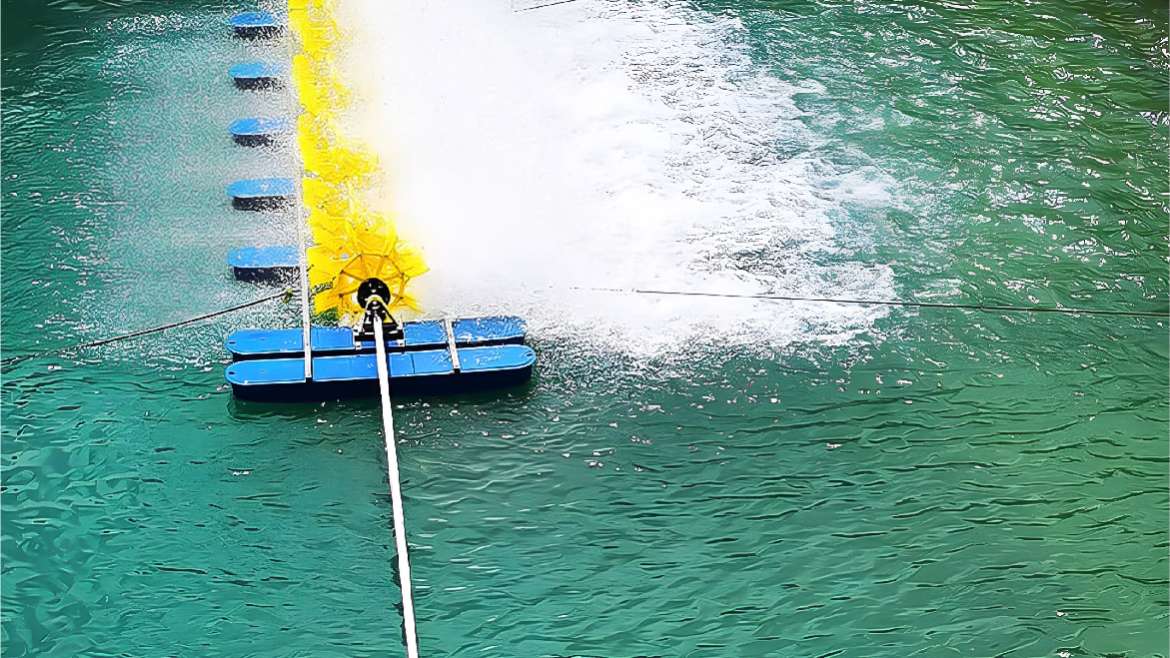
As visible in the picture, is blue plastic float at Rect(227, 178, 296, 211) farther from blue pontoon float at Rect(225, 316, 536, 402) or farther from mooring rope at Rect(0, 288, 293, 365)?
blue pontoon float at Rect(225, 316, 536, 402)

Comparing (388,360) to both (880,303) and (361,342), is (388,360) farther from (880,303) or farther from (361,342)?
(880,303)

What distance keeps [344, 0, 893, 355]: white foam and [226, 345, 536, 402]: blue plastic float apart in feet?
1.44

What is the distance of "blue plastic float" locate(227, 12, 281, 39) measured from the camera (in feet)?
30.5

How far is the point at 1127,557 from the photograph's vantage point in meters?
5.05

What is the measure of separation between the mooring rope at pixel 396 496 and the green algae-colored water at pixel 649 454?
→ 105mm

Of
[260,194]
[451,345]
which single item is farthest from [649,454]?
[260,194]

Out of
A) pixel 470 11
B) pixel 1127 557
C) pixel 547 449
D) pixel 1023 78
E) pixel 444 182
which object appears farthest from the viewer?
pixel 470 11

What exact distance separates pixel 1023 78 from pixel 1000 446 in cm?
393

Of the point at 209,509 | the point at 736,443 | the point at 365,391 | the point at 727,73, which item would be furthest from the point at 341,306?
the point at 727,73

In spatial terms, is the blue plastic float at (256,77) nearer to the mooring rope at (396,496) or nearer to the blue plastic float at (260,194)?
the blue plastic float at (260,194)

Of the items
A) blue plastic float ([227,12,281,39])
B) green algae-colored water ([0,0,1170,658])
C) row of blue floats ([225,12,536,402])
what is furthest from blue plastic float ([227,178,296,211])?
blue plastic float ([227,12,281,39])

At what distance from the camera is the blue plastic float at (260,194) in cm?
712

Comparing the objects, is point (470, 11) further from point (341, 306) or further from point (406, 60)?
point (341, 306)

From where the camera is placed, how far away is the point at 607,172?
296 inches
